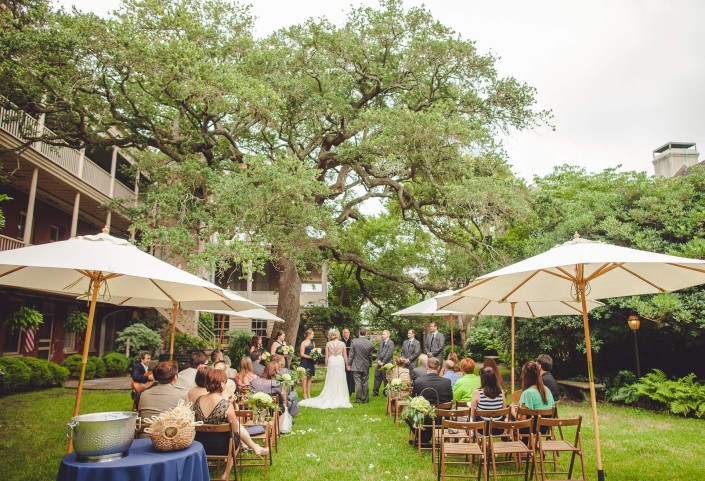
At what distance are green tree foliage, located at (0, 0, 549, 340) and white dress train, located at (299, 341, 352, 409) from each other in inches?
129

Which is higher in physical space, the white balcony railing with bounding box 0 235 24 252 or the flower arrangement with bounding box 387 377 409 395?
the white balcony railing with bounding box 0 235 24 252

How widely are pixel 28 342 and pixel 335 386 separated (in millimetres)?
12292

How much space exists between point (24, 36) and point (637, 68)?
19528mm

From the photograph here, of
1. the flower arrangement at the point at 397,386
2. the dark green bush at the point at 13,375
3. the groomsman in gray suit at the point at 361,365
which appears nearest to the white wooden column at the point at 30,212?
the dark green bush at the point at 13,375

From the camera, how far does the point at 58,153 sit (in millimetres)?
15766

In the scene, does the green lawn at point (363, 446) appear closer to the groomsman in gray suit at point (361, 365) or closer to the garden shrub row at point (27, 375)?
the groomsman in gray suit at point (361, 365)

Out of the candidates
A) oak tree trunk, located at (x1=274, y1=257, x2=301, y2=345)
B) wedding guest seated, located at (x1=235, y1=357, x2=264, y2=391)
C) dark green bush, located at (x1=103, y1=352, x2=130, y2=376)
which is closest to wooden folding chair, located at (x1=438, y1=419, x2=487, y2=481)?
wedding guest seated, located at (x1=235, y1=357, x2=264, y2=391)

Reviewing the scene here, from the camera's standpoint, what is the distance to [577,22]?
50.3 ft

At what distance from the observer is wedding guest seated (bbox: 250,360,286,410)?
7977mm

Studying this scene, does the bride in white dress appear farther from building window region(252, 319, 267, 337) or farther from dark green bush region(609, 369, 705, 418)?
building window region(252, 319, 267, 337)

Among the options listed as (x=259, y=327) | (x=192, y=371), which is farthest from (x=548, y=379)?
(x=259, y=327)

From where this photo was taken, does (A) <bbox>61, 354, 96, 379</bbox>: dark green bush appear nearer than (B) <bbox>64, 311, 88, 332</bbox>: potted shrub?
No

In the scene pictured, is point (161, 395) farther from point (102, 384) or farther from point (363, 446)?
point (102, 384)

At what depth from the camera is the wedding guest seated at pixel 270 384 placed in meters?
7.98
